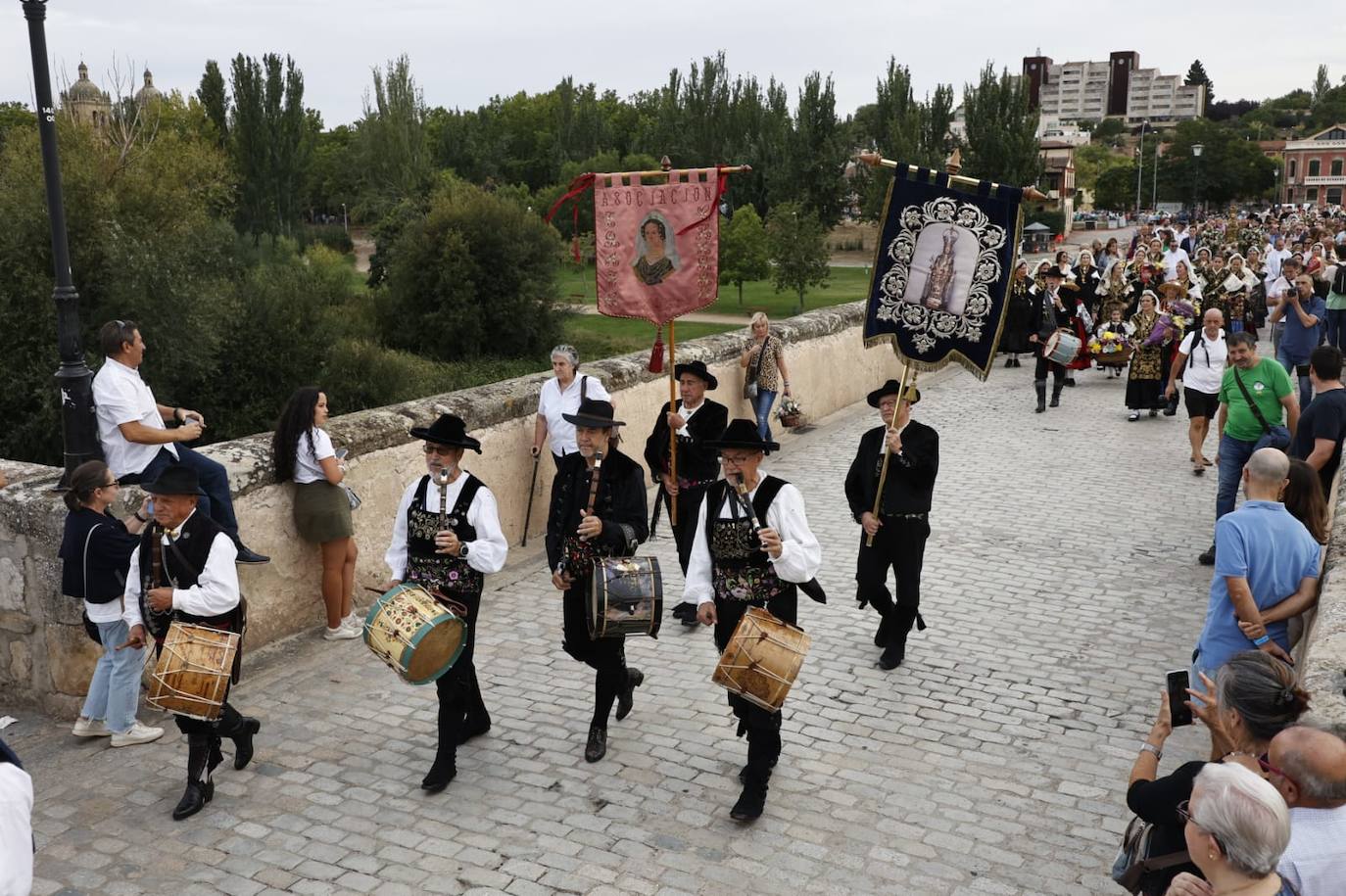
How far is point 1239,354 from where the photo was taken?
8945 mm

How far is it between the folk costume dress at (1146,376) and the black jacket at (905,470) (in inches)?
347

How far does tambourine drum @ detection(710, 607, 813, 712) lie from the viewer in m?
5.36

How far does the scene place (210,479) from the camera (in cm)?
689

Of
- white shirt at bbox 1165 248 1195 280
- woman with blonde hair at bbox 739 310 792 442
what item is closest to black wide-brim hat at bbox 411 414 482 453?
woman with blonde hair at bbox 739 310 792 442

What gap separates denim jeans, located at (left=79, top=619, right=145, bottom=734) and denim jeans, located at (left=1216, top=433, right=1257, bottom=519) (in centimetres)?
772

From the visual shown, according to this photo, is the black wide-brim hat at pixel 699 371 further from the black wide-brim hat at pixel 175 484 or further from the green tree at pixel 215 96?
the green tree at pixel 215 96

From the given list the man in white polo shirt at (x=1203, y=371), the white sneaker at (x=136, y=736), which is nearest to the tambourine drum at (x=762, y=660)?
the white sneaker at (x=136, y=736)

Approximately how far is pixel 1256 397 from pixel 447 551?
6.46 m

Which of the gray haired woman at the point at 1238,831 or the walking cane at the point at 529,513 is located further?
the walking cane at the point at 529,513

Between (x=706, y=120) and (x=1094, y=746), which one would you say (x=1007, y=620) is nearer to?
(x=1094, y=746)

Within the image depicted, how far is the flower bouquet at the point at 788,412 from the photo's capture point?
1329cm

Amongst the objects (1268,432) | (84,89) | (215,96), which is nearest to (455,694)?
(1268,432)

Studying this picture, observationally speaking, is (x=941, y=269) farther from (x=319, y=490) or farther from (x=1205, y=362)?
(x=1205, y=362)

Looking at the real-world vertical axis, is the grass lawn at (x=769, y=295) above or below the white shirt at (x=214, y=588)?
below
